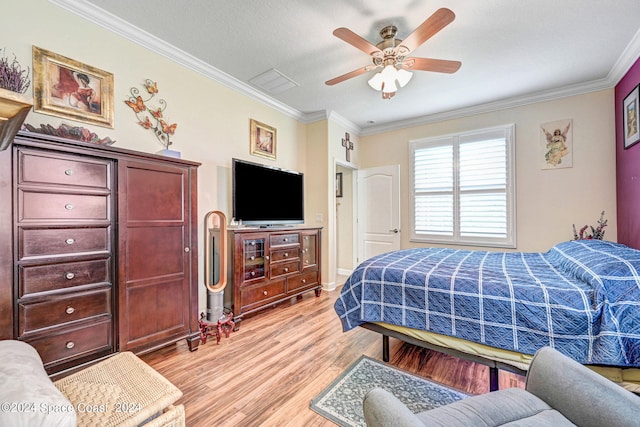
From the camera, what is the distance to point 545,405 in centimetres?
103

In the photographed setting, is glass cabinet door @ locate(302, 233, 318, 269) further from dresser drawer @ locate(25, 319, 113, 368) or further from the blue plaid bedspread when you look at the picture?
dresser drawer @ locate(25, 319, 113, 368)

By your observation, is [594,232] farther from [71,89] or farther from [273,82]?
[71,89]

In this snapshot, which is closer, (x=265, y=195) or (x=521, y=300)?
(x=521, y=300)

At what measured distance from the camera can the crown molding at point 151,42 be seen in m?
2.06

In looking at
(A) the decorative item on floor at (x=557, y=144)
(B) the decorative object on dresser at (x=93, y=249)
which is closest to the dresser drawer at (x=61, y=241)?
(B) the decorative object on dresser at (x=93, y=249)

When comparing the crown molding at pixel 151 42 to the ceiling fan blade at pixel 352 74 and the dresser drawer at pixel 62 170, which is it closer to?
the dresser drawer at pixel 62 170

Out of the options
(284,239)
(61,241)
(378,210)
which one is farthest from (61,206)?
(378,210)

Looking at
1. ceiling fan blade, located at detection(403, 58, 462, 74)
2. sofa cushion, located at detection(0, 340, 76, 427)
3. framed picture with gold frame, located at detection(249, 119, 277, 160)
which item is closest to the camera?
sofa cushion, located at detection(0, 340, 76, 427)

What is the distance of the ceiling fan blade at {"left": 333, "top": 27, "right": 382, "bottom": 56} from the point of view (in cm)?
186

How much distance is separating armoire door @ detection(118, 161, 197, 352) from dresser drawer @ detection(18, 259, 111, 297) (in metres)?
0.11

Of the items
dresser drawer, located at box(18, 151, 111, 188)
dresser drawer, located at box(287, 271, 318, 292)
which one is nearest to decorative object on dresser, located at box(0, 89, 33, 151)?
dresser drawer, located at box(18, 151, 111, 188)

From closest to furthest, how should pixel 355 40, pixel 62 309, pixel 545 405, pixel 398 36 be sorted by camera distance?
pixel 545 405, pixel 62 309, pixel 355 40, pixel 398 36

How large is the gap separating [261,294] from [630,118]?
4.25m

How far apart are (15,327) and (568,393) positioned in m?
2.65
